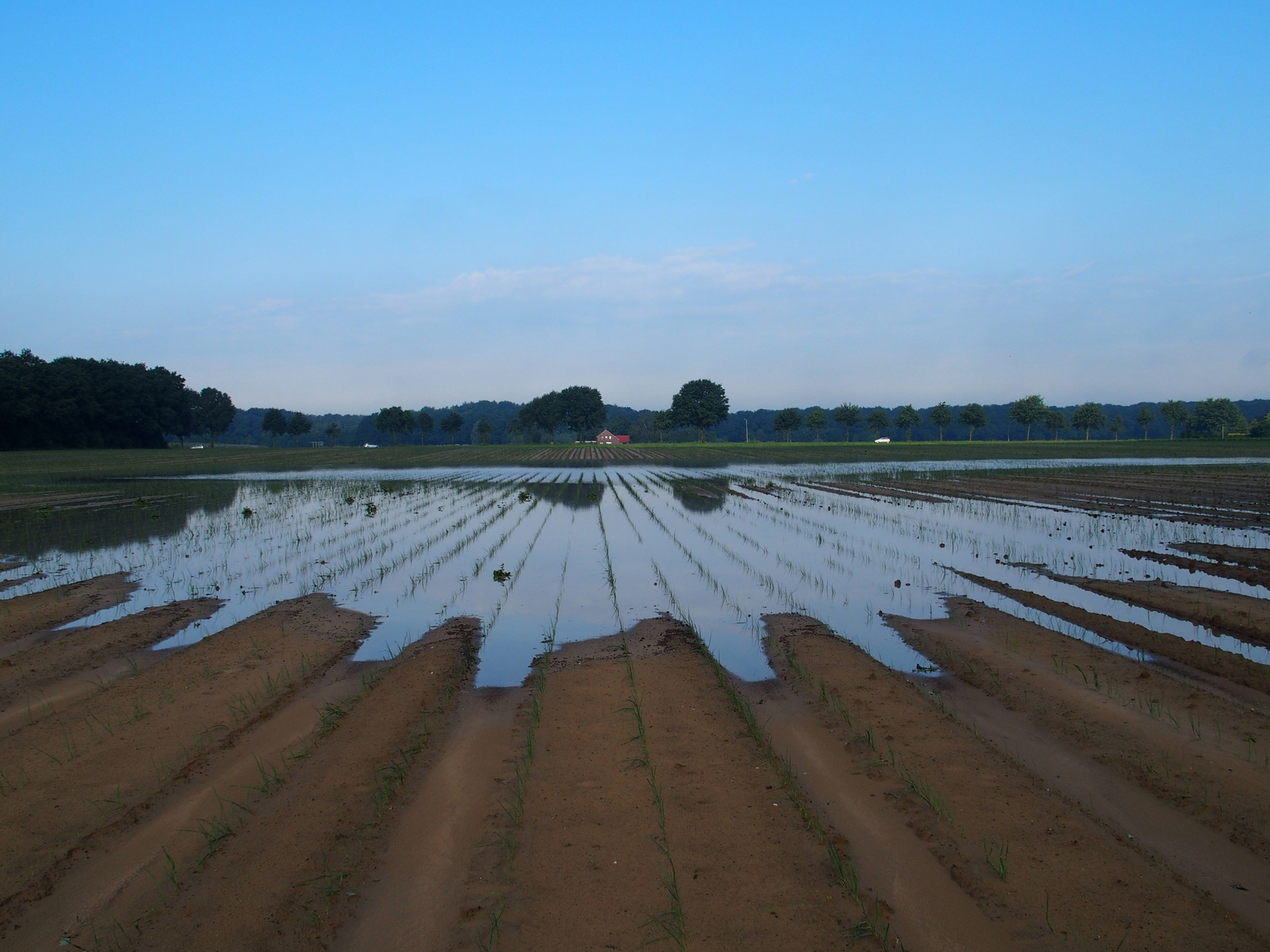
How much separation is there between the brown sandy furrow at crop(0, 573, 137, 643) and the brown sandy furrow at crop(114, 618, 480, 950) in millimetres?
5705

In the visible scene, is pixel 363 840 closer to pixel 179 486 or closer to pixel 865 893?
pixel 865 893

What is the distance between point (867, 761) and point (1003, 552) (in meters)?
9.81

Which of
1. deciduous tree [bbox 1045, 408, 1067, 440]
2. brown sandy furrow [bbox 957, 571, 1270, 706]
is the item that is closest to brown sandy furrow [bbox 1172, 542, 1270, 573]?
brown sandy furrow [bbox 957, 571, 1270, 706]

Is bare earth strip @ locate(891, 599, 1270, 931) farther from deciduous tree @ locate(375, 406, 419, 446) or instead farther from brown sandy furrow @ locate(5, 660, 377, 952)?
deciduous tree @ locate(375, 406, 419, 446)

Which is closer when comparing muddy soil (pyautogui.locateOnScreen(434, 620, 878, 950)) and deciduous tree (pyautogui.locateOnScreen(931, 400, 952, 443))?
muddy soil (pyautogui.locateOnScreen(434, 620, 878, 950))

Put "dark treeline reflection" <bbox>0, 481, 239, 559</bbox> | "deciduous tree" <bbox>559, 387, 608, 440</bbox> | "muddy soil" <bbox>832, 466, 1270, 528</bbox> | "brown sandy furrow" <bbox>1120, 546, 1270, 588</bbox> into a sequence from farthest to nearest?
"deciduous tree" <bbox>559, 387, 608, 440</bbox> < "muddy soil" <bbox>832, 466, 1270, 528</bbox> < "dark treeline reflection" <bbox>0, 481, 239, 559</bbox> < "brown sandy furrow" <bbox>1120, 546, 1270, 588</bbox>

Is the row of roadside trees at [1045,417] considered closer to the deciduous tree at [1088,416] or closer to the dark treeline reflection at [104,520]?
the deciduous tree at [1088,416]

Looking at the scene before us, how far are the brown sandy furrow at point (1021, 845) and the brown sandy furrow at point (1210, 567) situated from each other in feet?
26.2

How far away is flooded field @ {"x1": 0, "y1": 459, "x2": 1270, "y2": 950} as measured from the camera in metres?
3.65

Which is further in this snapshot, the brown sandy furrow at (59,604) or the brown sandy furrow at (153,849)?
the brown sandy furrow at (59,604)

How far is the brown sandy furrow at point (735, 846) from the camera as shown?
3.47m

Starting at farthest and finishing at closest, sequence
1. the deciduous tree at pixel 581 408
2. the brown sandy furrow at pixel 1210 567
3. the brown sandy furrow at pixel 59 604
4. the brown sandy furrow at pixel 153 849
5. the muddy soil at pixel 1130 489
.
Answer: the deciduous tree at pixel 581 408, the muddy soil at pixel 1130 489, the brown sandy furrow at pixel 1210 567, the brown sandy furrow at pixel 59 604, the brown sandy furrow at pixel 153 849

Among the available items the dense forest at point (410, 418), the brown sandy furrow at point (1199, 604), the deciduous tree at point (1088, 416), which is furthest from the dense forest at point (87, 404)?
the deciduous tree at point (1088, 416)

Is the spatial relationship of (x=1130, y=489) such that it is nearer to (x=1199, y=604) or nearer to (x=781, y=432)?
(x=1199, y=604)
